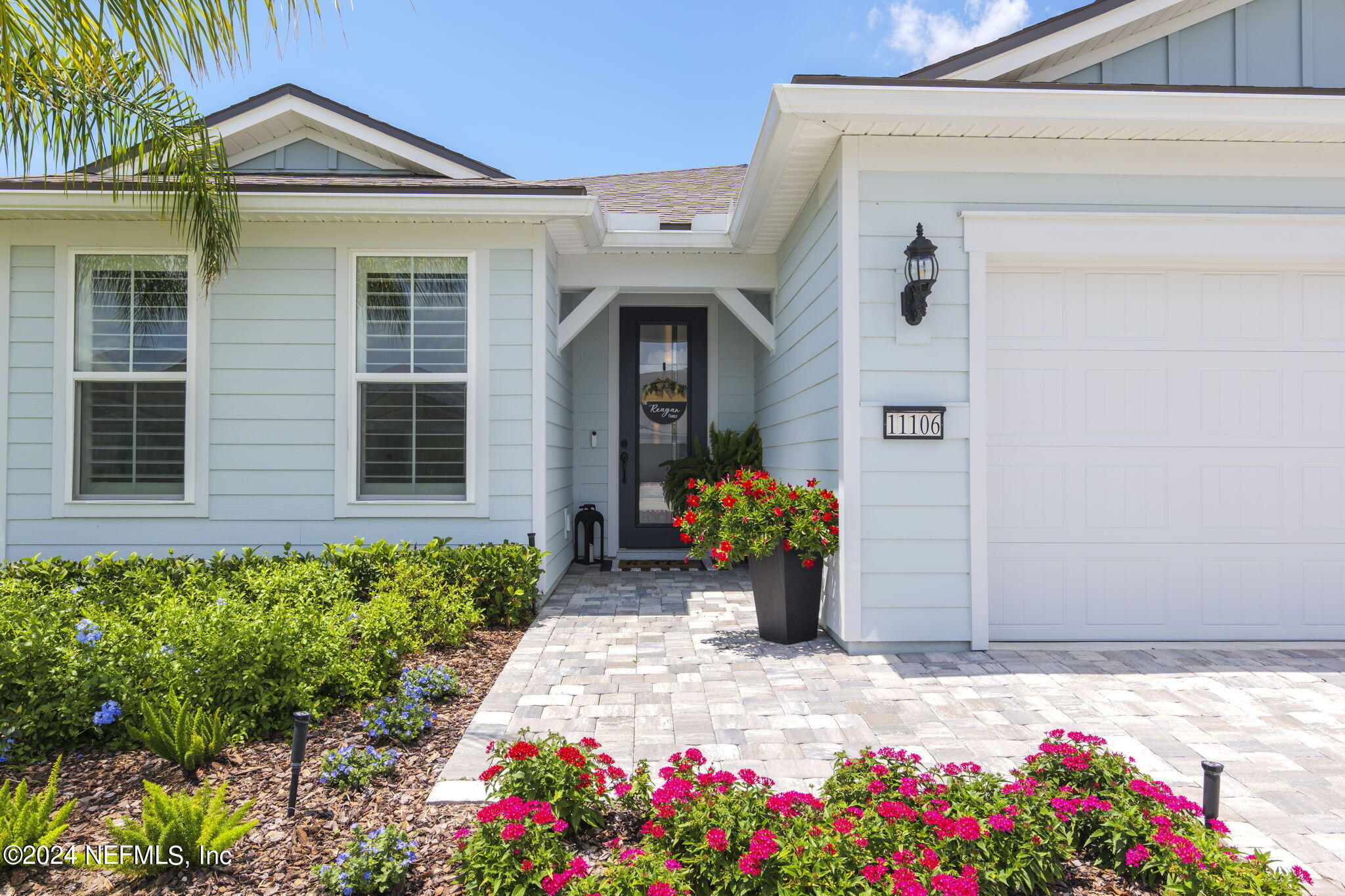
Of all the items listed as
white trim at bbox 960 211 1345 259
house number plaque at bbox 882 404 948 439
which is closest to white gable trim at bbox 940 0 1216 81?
white trim at bbox 960 211 1345 259

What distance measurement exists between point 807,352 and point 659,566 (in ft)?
10.0

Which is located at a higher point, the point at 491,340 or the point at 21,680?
the point at 491,340

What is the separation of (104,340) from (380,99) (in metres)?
3.33

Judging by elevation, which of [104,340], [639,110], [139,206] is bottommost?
[104,340]

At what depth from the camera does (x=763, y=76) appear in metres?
4.11

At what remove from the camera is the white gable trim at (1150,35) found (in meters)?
4.68

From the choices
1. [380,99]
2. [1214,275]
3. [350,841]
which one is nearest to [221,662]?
[350,841]

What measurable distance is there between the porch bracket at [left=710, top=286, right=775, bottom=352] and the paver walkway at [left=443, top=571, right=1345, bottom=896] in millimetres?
2598

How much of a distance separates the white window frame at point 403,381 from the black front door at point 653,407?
2.45 m

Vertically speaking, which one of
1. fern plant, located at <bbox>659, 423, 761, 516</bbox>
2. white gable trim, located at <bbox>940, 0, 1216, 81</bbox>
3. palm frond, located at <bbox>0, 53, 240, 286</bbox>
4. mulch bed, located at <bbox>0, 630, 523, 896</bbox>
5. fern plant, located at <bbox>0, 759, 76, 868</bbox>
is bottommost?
mulch bed, located at <bbox>0, 630, 523, 896</bbox>

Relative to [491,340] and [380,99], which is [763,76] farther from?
[380,99]

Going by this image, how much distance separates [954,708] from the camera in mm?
3395

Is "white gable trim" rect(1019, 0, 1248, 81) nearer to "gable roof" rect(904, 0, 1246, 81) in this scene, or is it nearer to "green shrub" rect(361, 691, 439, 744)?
"gable roof" rect(904, 0, 1246, 81)

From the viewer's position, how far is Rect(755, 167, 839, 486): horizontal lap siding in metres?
4.54
